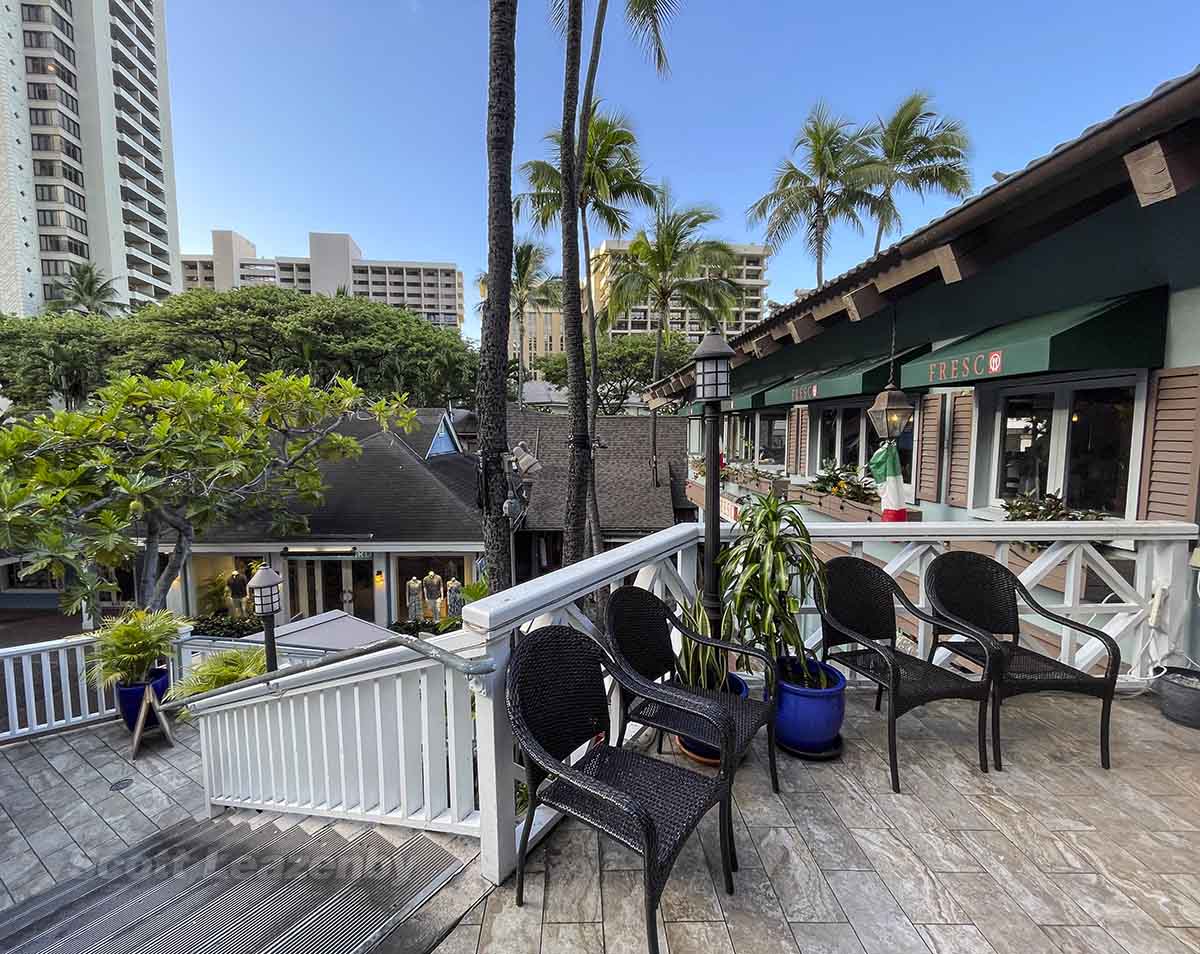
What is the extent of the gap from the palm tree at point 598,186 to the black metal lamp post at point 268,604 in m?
5.67

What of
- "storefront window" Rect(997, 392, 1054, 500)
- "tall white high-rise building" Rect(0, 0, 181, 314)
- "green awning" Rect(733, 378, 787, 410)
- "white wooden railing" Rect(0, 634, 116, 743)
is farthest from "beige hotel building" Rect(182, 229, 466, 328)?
"storefront window" Rect(997, 392, 1054, 500)

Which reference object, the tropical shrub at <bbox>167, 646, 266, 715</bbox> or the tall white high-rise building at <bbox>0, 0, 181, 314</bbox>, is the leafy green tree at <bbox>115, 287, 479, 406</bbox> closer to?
the tropical shrub at <bbox>167, 646, 266, 715</bbox>

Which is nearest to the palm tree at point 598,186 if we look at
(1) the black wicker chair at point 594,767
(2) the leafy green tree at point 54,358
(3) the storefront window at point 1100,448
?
(3) the storefront window at point 1100,448

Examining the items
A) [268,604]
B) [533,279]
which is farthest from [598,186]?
[533,279]

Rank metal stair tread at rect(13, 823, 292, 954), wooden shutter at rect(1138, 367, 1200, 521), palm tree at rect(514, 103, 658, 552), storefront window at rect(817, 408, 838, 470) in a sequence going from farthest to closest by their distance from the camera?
1. palm tree at rect(514, 103, 658, 552)
2. storefront window at rect(817, 408, 838, 470)
3. wooden shutter at rect(1138, 367, 1200, 521)
4. metal stair tread at rect(13, 823, 292, 954)

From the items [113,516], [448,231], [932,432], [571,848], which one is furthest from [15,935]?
[448,231]

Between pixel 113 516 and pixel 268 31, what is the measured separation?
12.1 m

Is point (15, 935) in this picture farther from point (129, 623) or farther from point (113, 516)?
point (113, 516)

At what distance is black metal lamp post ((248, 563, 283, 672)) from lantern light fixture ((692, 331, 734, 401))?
17.0 ft

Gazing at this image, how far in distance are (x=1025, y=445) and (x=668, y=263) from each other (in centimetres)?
1242

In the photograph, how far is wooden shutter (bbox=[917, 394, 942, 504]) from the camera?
5711mm

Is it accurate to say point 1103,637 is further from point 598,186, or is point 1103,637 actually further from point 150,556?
point 150,556

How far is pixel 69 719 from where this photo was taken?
5.72 metres

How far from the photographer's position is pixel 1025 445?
476 cm
